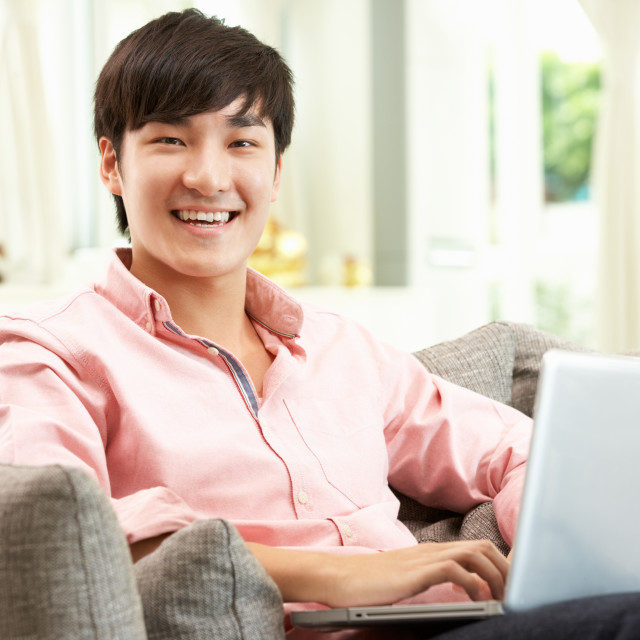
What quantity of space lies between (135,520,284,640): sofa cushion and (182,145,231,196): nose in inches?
21.8

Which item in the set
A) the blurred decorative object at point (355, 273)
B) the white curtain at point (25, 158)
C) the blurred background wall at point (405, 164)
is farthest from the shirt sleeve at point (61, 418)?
the blurred decorative object at point (355, 273)

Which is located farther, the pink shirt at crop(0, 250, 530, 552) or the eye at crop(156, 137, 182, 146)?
the eye at crop(156, 137, 182, 146)

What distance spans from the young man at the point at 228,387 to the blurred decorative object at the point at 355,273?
9.80 feet

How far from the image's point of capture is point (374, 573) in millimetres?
1015

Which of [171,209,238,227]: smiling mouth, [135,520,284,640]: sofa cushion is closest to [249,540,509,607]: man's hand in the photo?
[135,520,284,640]: sofa cushion

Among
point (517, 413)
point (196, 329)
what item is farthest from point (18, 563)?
point (517, 413)

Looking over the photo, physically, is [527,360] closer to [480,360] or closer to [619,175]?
[480,360]

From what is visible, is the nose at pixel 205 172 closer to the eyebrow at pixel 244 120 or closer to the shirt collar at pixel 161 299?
the eyebrow at pixel 244 120

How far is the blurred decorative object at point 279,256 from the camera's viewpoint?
170 inches

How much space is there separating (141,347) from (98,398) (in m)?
0.10

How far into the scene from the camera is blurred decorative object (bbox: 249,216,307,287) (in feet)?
14.2

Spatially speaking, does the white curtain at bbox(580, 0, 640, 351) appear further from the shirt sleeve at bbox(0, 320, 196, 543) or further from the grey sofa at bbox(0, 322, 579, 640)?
the grey sofa at bbox(0, 322, 579, 640)

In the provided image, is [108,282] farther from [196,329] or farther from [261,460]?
[261,460]

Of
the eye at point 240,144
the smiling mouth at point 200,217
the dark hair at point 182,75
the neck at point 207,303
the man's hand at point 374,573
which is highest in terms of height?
the dark hair at point 182,75
